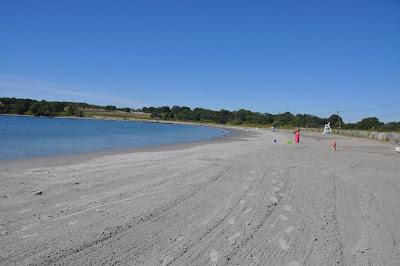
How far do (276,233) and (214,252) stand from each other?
57.9 inches

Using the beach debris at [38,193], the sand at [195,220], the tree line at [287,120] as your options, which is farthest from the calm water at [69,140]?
the tree line at [287,120]

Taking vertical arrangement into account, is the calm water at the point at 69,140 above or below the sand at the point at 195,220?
below

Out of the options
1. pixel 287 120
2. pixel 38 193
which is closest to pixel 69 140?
pixel 38 193

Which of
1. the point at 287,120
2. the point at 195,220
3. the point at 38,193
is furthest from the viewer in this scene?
the point at 287,120

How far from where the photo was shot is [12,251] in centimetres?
548

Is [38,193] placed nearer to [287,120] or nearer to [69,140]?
[69,140]

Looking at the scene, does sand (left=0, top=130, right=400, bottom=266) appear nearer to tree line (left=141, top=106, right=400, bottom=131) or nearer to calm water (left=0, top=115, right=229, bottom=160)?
calm water (left=0, top=115, right=229, bottom=160)

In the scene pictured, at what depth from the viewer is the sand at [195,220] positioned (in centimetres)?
559

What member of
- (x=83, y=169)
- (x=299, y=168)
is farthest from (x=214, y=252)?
(x=299, y=168)

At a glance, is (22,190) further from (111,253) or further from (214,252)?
(214,252)

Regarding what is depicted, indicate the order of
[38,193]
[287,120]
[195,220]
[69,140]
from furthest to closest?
1. [287,120]
2. [69,140]
3. [38,193]
4. [195,220]

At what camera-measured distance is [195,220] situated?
7355mm

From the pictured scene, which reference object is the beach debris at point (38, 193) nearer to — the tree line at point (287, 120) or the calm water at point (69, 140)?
the calm water at point (69, 140)

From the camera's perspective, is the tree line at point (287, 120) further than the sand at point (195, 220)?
Yes
